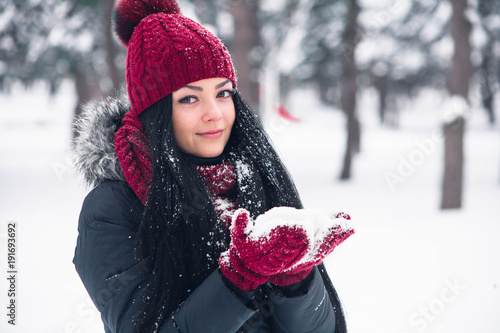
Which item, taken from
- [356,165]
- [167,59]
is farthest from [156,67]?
[356,165]

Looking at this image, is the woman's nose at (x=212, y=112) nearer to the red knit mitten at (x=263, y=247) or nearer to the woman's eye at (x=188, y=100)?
the woman's eye at (x=188, y=100)

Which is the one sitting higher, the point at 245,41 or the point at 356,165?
the point at 245,41

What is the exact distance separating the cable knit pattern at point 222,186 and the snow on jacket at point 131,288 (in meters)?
0.30

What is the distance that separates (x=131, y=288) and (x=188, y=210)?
357 millimetres

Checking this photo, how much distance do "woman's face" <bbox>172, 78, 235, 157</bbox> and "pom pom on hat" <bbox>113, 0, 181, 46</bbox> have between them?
18.1 inches

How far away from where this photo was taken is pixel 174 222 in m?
1.51

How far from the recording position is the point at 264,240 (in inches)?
45.6

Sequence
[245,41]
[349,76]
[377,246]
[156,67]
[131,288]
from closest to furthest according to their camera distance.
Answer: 1. [131,288]
2. [156,67]
3. [377,246]
4. [245,41]
5. [349,76]

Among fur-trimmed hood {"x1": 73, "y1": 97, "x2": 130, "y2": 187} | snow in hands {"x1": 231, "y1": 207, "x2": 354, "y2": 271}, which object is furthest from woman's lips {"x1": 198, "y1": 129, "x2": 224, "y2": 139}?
snow in hands {"x1": 231, "y1": 207, "x2": 354, "y2": 271}

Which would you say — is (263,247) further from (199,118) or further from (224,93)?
(224,93)

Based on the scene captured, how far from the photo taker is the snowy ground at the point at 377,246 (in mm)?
3930

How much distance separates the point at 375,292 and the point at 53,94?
1438 centimetres

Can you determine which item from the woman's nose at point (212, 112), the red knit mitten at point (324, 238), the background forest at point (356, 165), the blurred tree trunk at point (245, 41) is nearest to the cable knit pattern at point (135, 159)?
the woman's nose at point (212, 112)

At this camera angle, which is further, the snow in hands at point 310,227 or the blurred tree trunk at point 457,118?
the blurred tree trunk at point 457,118
